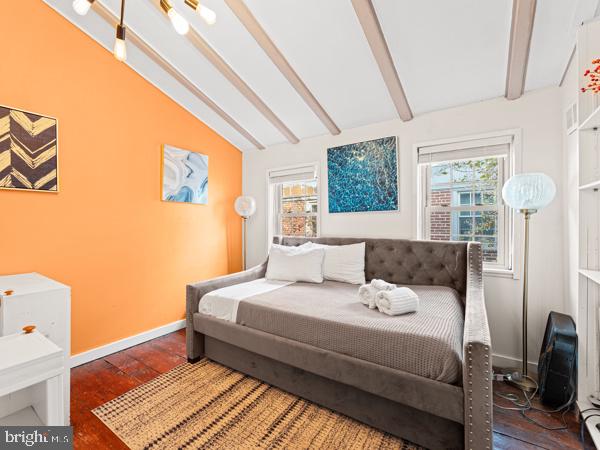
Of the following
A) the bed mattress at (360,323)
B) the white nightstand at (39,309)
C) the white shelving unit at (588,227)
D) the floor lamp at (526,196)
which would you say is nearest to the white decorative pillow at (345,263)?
the bed mattress at (360,323)

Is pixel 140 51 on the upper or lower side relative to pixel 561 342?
upper

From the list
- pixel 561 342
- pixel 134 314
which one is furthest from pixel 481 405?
pixel 134 314

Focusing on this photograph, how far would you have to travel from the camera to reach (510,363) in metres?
2.31

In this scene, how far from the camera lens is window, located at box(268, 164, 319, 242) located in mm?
3564

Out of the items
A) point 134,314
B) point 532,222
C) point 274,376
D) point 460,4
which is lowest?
point 274,376

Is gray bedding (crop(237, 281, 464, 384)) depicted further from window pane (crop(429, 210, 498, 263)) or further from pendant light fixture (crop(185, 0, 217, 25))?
pendant light fixture (crop(185, 0, 217, 25))

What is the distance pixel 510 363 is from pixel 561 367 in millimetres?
654

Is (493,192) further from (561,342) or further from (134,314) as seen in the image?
(134,314)

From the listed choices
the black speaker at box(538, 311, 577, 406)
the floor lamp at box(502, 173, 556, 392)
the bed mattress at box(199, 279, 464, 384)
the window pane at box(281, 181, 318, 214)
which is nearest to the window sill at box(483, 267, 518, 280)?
the floor lamp at box(502, 173, 556, 392)

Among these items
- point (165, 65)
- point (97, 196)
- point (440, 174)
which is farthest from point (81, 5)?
point (440, 174)

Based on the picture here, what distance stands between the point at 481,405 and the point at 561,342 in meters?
0.97

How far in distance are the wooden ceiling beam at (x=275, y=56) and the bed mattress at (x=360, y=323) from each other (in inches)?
69.3

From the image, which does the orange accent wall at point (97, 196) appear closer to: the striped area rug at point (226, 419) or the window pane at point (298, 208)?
the striped area rug at point (226, 419)

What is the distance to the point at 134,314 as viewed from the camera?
8.90 ft
